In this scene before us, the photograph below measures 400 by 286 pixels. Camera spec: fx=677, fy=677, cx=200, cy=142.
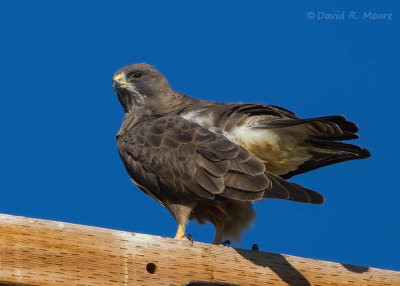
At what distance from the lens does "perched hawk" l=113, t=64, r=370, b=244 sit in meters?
4.71

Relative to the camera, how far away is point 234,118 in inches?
207

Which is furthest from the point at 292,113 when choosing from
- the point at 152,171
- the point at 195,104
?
the point at 152,171

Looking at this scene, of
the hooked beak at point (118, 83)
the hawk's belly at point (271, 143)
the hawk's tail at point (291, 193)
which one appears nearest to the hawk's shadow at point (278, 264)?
the hawk's tail at point (291, 193)

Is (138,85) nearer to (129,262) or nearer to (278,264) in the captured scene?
(278,264)

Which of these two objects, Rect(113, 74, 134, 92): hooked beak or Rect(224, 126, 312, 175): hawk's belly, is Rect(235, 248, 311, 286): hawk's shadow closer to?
Rect(224, 126, 312, 175): hawk's belly

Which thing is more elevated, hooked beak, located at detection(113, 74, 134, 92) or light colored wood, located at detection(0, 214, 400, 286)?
hooked beak, located at detection(113, 74, 134, 92)

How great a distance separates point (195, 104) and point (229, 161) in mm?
1089

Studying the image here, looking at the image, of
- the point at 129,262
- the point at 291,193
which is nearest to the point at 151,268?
the point at 129,262

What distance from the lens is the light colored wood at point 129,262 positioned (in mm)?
3350

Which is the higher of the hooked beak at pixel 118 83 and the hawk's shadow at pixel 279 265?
the hooked beak at pixel 118 83

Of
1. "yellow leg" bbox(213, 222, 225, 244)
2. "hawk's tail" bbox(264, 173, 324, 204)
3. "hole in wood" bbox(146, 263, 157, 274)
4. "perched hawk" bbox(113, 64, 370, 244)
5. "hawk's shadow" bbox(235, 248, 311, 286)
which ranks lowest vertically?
"hole in wood" bbox(146, 263, 157, 274)

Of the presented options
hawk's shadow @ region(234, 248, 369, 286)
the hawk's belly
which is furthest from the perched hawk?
hawk's shadow @ region(234, 248, 369, 286)

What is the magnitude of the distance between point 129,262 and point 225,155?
58.7 inches

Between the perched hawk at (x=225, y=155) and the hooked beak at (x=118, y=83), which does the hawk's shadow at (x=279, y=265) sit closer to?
the perched hawk at (x=225, y=155)
